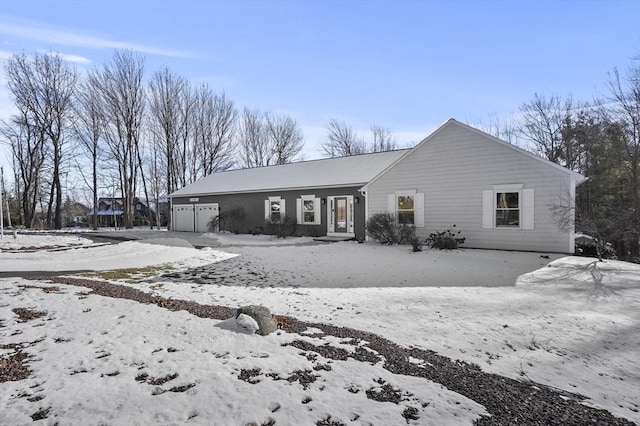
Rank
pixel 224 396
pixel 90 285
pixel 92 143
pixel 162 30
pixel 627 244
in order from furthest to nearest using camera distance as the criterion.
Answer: pixel 92 143 < pixel 627 244 < pixel 162 30 < pixel 90 285 < pixel 224 396

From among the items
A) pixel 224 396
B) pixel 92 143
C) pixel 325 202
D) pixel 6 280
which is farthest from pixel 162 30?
pixel 92 143

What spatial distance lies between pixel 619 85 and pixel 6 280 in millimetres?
23363

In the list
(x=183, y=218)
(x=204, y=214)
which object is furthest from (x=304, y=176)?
(x=183, y=218)

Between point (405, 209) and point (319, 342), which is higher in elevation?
point (405, 209)

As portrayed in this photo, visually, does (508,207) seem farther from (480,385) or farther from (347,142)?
(347,142)

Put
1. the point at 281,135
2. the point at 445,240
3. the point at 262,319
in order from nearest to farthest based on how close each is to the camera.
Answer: the point at 262,319 < the point at 445,240 < the point at 281,135

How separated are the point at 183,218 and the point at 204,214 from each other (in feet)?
7.52

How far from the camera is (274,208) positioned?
2047 cm

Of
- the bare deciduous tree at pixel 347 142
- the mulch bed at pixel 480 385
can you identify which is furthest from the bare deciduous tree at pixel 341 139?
the mulch bed at pixel 480 385

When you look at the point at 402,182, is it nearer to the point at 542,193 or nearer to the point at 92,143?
the point at 542,193

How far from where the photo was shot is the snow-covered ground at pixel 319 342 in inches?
113

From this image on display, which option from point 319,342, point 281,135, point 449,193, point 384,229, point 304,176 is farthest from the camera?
point 281,135

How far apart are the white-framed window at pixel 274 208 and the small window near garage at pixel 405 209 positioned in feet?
23.1

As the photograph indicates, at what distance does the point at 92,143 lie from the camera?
32.2 m
